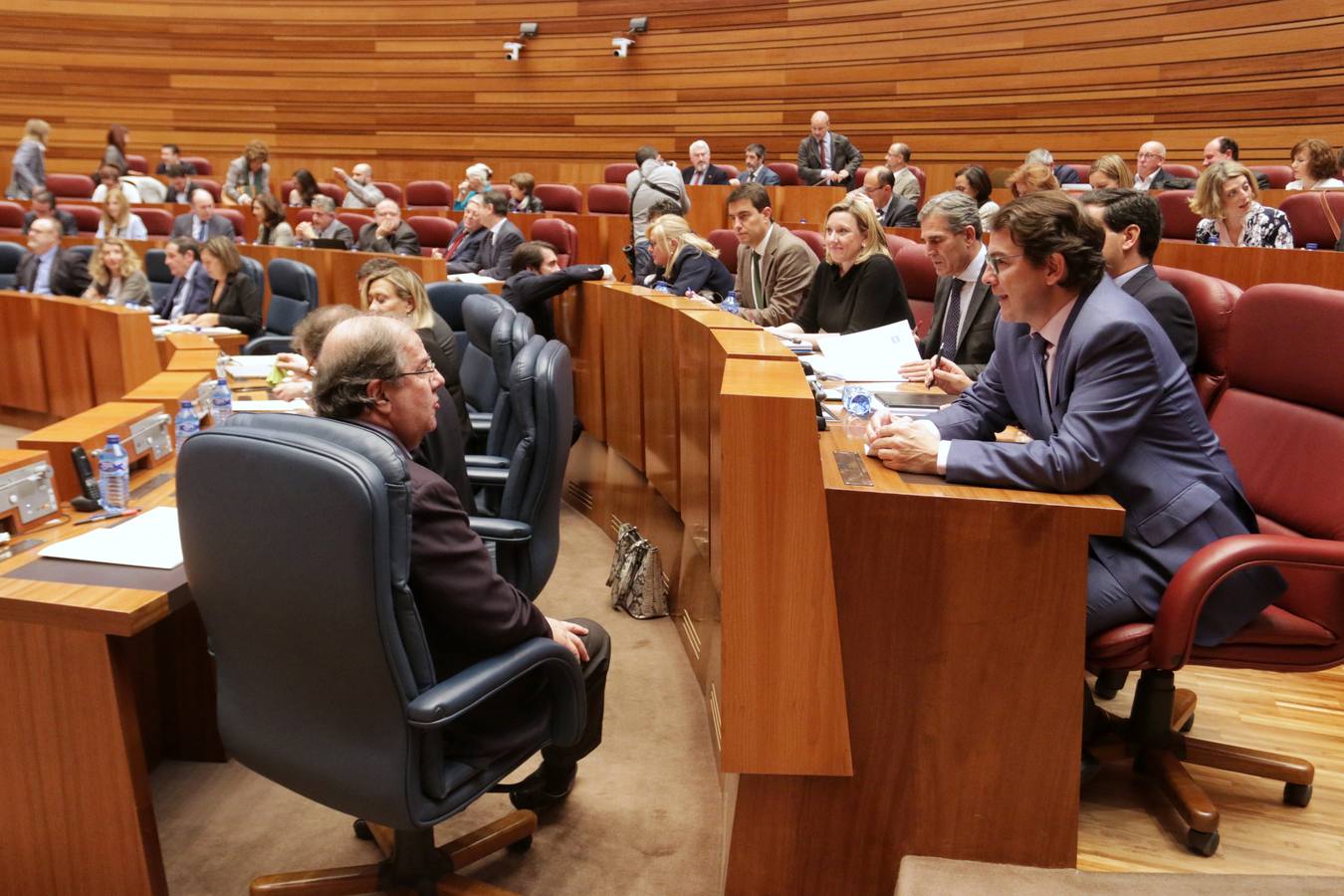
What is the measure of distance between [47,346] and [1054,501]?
4994 millimetres

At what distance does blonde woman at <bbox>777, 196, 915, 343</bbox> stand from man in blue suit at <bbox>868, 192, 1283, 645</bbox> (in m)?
1.40

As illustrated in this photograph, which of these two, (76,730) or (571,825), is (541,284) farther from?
(76,730)

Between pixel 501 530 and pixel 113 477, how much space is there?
73cm

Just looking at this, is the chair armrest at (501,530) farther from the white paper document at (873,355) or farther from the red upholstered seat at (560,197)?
the red upholstered seat at (560,197)

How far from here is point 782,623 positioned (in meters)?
1.51

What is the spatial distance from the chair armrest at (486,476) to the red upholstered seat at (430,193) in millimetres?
6684

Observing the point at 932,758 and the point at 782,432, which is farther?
the point at 932,758

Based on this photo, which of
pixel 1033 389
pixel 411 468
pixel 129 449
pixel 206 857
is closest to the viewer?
pixel 411 468

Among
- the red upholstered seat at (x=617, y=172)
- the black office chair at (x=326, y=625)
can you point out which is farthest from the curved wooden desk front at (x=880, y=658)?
the red upholstered seat at (x=617, y=172)

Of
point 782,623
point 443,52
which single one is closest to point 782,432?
point 782,623

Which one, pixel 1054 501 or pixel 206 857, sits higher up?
pixel 1054 501

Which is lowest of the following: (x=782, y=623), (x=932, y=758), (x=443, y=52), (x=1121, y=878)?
(x=1121, y=878)

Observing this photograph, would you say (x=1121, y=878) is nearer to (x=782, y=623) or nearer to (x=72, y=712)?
(x=782, y=623)

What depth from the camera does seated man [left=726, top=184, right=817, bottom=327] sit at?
3.70m
